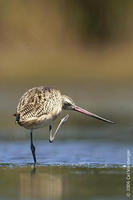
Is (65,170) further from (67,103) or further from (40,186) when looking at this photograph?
(67,103)

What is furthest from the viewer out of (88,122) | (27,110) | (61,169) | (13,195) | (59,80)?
(59,80)

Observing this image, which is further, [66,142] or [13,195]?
[66,142]

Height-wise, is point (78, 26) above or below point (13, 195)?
above

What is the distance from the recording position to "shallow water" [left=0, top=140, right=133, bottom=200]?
905 cm

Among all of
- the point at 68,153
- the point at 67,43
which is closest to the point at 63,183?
the point at 68,153

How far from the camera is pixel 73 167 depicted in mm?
10914

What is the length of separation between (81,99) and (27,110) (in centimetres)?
839

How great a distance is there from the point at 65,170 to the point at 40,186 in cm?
121

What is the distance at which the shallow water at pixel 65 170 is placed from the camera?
9.05 meters

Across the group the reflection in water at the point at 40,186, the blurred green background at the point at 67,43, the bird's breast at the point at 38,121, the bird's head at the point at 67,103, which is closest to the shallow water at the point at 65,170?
the reflection in water at the point at 40,186

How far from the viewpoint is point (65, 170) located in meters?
10.6

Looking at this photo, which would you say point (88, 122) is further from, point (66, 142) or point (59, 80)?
point (59, 80)

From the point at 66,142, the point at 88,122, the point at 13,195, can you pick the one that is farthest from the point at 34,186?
the point at 88,122

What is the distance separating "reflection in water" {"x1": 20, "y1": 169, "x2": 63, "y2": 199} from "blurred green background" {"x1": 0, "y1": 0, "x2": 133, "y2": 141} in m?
11.3
